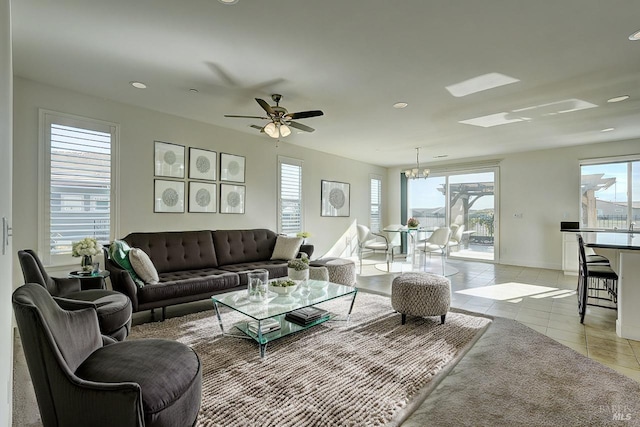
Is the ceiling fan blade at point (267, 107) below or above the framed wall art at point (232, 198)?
above

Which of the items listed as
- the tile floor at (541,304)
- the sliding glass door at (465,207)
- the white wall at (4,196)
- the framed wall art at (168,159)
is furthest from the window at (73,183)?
the sliding glass door at (465,207)

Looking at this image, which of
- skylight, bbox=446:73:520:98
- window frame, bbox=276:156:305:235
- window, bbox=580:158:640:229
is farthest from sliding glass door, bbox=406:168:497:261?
skylight, bbox=446:73:520:98

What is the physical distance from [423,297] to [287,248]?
8.00 ft

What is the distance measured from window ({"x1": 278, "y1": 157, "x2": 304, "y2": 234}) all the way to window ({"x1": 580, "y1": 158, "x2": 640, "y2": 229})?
219 inches

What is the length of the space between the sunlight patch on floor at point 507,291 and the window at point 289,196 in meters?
3.12

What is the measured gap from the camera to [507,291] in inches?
182

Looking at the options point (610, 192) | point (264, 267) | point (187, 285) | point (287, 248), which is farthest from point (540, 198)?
point (187, 285)

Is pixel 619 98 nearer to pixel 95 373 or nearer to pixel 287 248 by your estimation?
pixel 287 248

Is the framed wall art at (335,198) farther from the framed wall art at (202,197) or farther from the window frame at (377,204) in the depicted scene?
the framed wall art at (202,197)

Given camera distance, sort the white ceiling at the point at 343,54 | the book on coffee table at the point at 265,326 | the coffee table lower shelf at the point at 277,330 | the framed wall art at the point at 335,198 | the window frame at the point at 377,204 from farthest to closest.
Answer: the window frame at the point at 377,204 → the framed wall art at the point at 335,198 → the book on coffee table at the point at 265,326 → the coffee table lower shelf at the point at 277,330 → the white ceiling at the point at 343,54

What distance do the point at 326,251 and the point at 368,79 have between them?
429 cm

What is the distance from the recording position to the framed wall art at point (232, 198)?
4984mm

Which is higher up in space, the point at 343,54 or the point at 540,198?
the point at 343,54

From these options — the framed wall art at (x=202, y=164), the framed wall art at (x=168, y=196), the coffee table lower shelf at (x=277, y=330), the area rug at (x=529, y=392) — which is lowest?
the area rug at (x=529, y=392)
